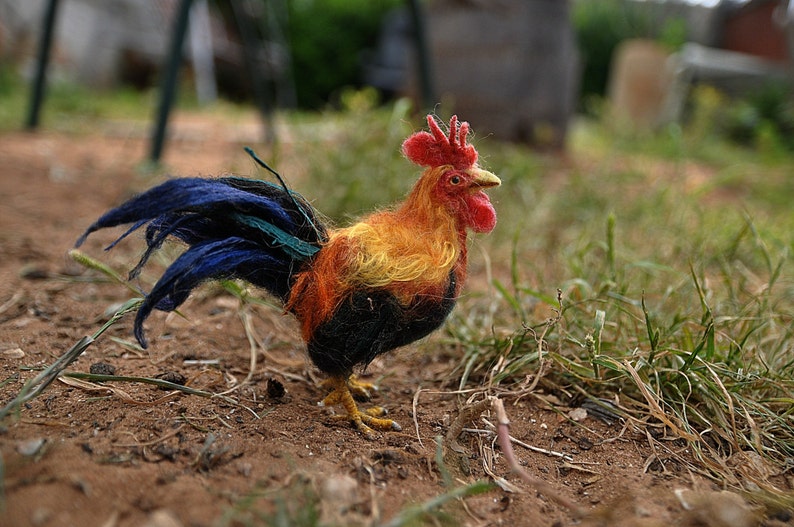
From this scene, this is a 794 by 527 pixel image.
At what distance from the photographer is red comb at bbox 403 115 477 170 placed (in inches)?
50.9

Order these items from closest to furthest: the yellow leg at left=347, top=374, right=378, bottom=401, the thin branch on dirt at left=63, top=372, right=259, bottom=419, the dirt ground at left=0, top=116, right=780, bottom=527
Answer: the dirt ground at left=0, top=116, right=780, bottom=527, the thin branch on dirt at left=63, top=372, right=259, bottom=419, the yellow leg at left=347, top=374, right=378, bottom=401

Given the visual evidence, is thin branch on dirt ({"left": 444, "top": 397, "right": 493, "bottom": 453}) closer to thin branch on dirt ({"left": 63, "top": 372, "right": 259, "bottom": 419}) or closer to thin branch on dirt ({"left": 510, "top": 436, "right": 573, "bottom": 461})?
thin branch on dirt ({"left": 510, "top": 436, "right": 573, "bottom": 461})

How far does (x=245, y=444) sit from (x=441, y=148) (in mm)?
743

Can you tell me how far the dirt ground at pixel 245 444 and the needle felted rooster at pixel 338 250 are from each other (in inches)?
6.6

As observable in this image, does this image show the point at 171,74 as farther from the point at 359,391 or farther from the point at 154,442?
the point at 154,442

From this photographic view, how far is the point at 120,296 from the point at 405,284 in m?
1.18

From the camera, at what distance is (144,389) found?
4.50 feet

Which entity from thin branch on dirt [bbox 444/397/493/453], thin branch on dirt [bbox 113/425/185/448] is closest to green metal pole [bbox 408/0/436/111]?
thin branch on dirt [bbox 444/397/493/453]

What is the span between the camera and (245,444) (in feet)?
3.84

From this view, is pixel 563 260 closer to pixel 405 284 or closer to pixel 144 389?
pixel 405 284

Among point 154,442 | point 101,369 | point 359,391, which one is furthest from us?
point 359,391

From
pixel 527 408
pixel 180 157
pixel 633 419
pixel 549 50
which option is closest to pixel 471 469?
pixel 527 408

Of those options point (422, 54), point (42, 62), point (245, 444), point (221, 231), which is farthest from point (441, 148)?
point (42, 62)

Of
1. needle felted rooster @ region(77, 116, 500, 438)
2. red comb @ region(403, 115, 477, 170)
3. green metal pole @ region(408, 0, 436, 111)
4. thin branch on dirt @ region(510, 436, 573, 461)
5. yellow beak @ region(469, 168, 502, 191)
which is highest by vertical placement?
green metal pole @ region(408, 0, 436, 111)
